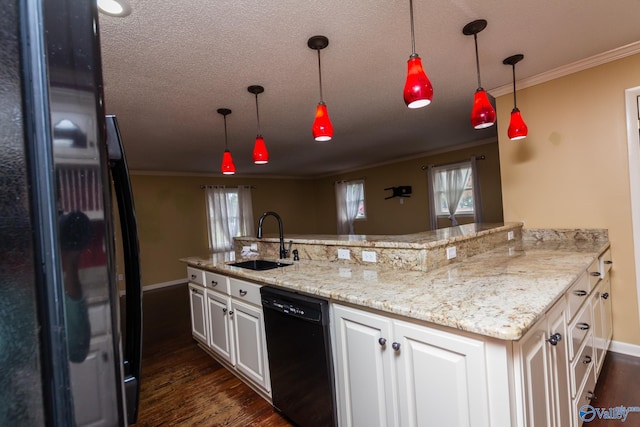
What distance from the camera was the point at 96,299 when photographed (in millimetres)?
370

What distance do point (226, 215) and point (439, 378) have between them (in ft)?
20.3

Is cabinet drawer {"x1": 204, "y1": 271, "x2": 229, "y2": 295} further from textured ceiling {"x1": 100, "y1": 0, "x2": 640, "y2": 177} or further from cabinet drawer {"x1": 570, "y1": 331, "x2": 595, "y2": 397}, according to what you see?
cabinet drawer {"x1": 570, "y1": 331, "x2": 595, "y2": 397}

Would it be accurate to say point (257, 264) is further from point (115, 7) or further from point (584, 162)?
point (584, 162)

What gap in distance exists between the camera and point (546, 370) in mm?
1146

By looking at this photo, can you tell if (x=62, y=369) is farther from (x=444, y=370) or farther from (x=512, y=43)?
(x=512, y=43)

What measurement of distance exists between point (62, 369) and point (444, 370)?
1.13m

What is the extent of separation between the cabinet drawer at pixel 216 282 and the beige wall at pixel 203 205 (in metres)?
3.15

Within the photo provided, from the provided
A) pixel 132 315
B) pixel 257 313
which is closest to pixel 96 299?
pixel 132 315

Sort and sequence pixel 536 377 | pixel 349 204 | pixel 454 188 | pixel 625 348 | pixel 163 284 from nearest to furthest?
pixel 536 377 → pixel 625 348 → pixel 454 188 → pixel 163 284 → pixel 349 204

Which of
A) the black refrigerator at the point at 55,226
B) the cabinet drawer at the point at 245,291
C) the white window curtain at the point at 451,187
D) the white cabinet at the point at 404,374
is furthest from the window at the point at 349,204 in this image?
the black refrigerator at the point at 55,226

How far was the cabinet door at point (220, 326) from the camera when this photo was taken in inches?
90.3

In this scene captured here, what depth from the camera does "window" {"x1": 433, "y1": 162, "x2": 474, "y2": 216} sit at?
5.37 meters

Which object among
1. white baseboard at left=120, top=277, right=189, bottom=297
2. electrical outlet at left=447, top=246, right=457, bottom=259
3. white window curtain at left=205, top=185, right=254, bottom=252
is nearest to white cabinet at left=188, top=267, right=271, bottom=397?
electrical outlet at left=447, top=246, right=457, bottom=259

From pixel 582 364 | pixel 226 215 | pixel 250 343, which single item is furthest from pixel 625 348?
pixel 226 215
